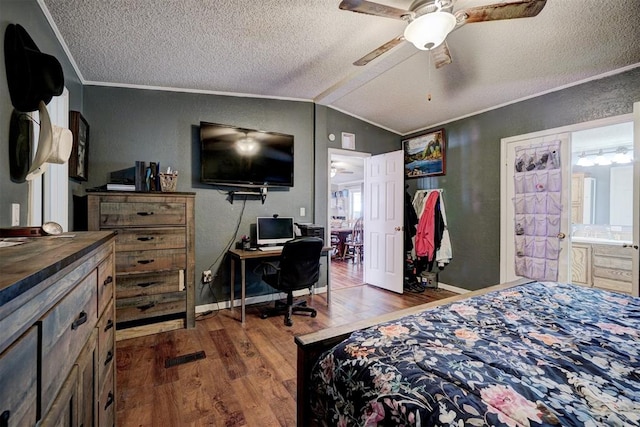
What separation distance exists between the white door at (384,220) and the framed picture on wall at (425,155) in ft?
2.30

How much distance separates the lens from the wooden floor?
162 centimetres

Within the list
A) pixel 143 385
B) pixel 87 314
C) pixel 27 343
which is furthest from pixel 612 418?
pixel 143 385

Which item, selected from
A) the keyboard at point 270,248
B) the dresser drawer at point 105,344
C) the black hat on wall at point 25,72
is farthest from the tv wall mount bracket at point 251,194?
the dresser drawer at point 105,344

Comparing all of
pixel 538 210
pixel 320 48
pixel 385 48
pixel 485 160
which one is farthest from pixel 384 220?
pixel 385 48

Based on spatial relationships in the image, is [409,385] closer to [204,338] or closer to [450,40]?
[204,338]

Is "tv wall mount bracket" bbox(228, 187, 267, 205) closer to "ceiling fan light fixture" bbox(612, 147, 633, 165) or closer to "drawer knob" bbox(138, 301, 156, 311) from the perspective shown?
"drawer knob" bbox(138, 301, 156, 311)

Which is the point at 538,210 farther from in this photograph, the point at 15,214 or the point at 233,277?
the point at 15,214

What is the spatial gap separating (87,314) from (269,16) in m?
2.09

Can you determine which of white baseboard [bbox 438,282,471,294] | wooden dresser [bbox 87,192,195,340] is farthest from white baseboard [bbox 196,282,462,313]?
wooden dresser [bbox 87,192,195,340]

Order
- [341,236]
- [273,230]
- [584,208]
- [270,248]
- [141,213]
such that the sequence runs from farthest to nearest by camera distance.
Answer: [341,236] < [584,208] < [273,230] < [270,248] < [141,213]

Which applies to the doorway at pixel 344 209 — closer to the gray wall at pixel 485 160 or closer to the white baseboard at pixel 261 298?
the white baseboard at pixel 261 298

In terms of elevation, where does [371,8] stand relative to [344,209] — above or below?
above

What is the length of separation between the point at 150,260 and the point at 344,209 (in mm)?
8378

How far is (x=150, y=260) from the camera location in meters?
2.56
